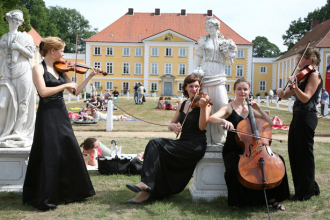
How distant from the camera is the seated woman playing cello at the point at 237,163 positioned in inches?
158

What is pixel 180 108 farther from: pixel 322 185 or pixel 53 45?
pixel 322 185

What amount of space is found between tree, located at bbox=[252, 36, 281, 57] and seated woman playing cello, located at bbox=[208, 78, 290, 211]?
76484 mm

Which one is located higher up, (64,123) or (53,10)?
(53,10)

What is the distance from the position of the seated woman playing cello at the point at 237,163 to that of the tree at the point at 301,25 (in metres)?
56.0

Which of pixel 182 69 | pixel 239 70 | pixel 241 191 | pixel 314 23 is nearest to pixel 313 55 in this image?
pixel 241 191

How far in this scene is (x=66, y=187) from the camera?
414 cm

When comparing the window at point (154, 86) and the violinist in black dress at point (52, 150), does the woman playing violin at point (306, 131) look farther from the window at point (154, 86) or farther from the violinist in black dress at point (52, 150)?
the window at point (154, 86)

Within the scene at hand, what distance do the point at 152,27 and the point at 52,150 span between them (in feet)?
173

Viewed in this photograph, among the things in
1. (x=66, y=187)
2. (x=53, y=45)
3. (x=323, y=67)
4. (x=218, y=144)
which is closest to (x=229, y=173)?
(x=218, y=144)

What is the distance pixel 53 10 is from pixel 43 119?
6519 cm

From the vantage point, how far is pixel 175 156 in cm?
427

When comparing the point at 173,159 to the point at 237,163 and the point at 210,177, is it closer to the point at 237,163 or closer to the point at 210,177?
the point at 210,177

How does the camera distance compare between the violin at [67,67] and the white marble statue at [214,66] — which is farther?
the white marble statue at [214,66]

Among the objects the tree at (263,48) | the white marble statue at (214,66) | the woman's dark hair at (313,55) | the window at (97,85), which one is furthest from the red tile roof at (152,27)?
the woman's dark hair at (313,55)
